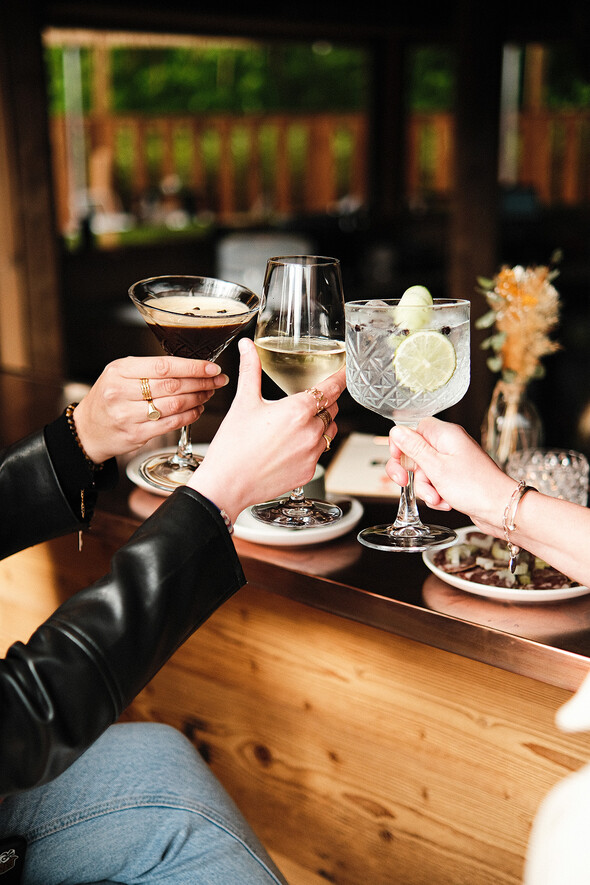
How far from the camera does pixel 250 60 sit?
10281mm

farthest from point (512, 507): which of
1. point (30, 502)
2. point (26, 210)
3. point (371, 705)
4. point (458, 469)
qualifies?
point (26, 210)

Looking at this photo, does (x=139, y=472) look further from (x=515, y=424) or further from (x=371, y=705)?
(x=515, y=424)

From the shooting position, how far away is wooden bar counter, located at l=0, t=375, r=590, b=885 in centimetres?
111

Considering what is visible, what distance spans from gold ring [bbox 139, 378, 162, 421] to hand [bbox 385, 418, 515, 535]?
0.35 m

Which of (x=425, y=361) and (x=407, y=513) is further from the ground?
(x=425, y=361)

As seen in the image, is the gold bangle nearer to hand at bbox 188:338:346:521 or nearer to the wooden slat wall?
hand at bbox 188:338:346:521

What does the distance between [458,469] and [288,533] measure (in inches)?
12.1

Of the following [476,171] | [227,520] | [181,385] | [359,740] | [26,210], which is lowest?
[359,740]

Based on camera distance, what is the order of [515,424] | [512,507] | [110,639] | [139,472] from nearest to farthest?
[110,639] → [512,507] → [139,472] → [515,424]

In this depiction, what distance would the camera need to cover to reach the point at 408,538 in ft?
4.04

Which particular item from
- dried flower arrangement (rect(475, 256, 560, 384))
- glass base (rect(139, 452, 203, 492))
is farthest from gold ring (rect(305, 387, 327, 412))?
dried flower arrangement (rect(475, 256, 560, 384))

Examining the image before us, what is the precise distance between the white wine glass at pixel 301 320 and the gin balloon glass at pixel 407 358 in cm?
7

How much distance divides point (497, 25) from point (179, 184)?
4849 millimetres

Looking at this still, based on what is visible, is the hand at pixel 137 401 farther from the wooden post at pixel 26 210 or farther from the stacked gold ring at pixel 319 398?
the wooden post at pixel 26 210
